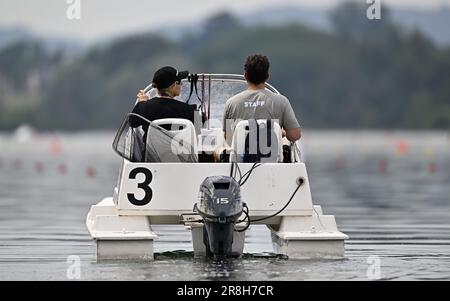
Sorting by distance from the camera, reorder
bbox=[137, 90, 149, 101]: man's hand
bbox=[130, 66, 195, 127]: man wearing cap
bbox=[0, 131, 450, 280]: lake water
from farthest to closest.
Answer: bbox=[137, 90, 149, 101]: man's hand
bbox=[130, 66, 195, 127]: man wearing cap
bbox=[0, 131, 450, 280]: lake water

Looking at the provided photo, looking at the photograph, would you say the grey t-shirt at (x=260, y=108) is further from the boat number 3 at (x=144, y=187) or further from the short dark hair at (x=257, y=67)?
the boat number 3 at (x=144, y=187)

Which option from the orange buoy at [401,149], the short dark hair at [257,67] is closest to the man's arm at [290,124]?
the short dark hair at [257,67]

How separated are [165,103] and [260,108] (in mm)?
1057

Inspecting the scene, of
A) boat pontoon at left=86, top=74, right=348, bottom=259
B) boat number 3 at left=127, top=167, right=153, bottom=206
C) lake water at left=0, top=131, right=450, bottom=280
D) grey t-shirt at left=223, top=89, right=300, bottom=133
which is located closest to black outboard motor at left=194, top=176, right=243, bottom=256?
boat pontoon at left=86, top=74, right=348, bottom=259

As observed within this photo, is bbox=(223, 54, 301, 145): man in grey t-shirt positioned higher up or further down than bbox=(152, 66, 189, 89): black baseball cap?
further down

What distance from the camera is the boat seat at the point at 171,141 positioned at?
51.4 ft

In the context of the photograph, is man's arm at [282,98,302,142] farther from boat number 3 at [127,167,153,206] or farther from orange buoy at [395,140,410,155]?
orange buoy at [395,140,410,155]

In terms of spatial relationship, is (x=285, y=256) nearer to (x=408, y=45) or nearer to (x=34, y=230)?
(x=34, y=230)

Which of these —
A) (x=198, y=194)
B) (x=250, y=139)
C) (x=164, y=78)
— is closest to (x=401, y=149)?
(x=164, y=78)

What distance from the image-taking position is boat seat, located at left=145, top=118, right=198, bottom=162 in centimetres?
1566

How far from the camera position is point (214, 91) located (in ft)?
57.4

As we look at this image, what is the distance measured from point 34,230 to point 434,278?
815cm

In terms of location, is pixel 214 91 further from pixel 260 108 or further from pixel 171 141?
pixel 171 141
